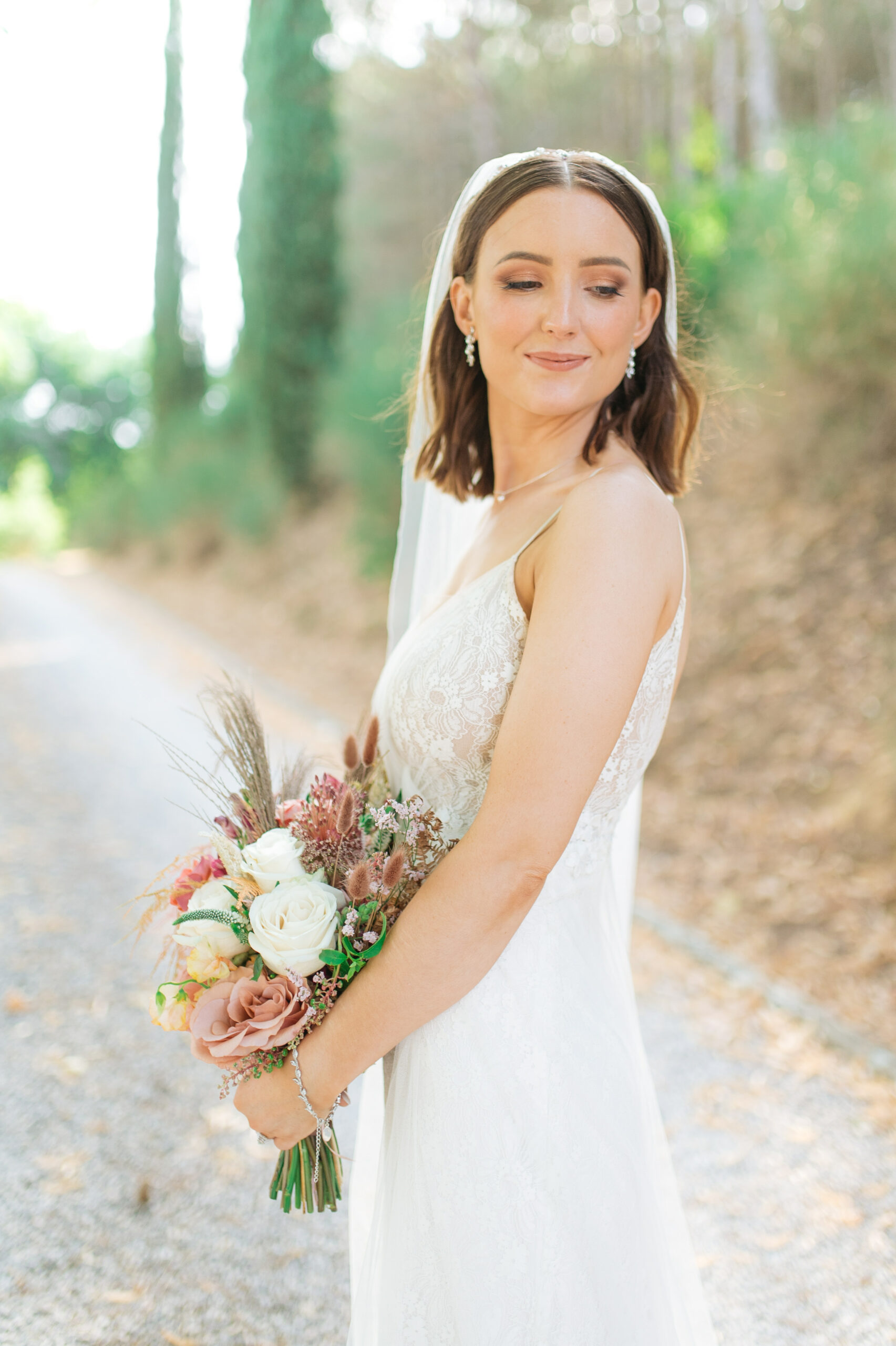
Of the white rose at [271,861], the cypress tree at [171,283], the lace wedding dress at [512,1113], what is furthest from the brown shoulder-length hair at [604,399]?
the cypress tree at [171,283]

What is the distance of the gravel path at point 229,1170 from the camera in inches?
92.0

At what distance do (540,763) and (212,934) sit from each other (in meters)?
0.59

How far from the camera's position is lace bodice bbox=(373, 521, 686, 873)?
144cm

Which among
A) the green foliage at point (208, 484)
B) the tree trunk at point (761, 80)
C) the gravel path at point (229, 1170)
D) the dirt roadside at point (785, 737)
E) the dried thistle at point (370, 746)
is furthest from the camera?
the green foliage at point (208, 484)

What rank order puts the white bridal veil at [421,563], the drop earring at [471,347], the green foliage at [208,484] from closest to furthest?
the drop earring at [471,347], the white bridal veil at [421,563], the green foliage at [208,484]

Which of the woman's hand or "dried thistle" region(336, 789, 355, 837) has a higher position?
"dried thistle" region(336, 789, 355, 837)

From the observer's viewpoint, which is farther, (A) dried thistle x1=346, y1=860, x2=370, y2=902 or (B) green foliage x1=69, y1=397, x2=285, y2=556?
(B) green foliage x1=69, y1=397, x2=285, y2=556

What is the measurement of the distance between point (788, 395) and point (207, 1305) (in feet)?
22.7

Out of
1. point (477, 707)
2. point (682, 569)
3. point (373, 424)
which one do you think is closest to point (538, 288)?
point (682, 569)

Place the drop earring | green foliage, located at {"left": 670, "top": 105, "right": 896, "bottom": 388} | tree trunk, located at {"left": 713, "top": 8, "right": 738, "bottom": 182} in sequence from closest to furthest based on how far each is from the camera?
the drop earring → green foliage, located at {"left": 670, "top": 105, "right": 896, "bottom": 388} → tree trunk, located at {"left": 713, "top": 8, "right": 738, "bottom": 182}

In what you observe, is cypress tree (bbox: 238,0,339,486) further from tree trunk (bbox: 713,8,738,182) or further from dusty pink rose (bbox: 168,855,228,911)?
dusty pink rose (bbox: 168,855,228,911)

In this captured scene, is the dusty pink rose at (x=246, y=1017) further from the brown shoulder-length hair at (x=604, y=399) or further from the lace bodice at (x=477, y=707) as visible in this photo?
the brown shoulder-length hair at (x=604, y=399)

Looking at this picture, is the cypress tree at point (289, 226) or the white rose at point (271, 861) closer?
the white rose at point (271, 861)

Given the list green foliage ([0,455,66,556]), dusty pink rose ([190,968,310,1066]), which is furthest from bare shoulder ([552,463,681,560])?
green foliage ([0,455,66,556])
